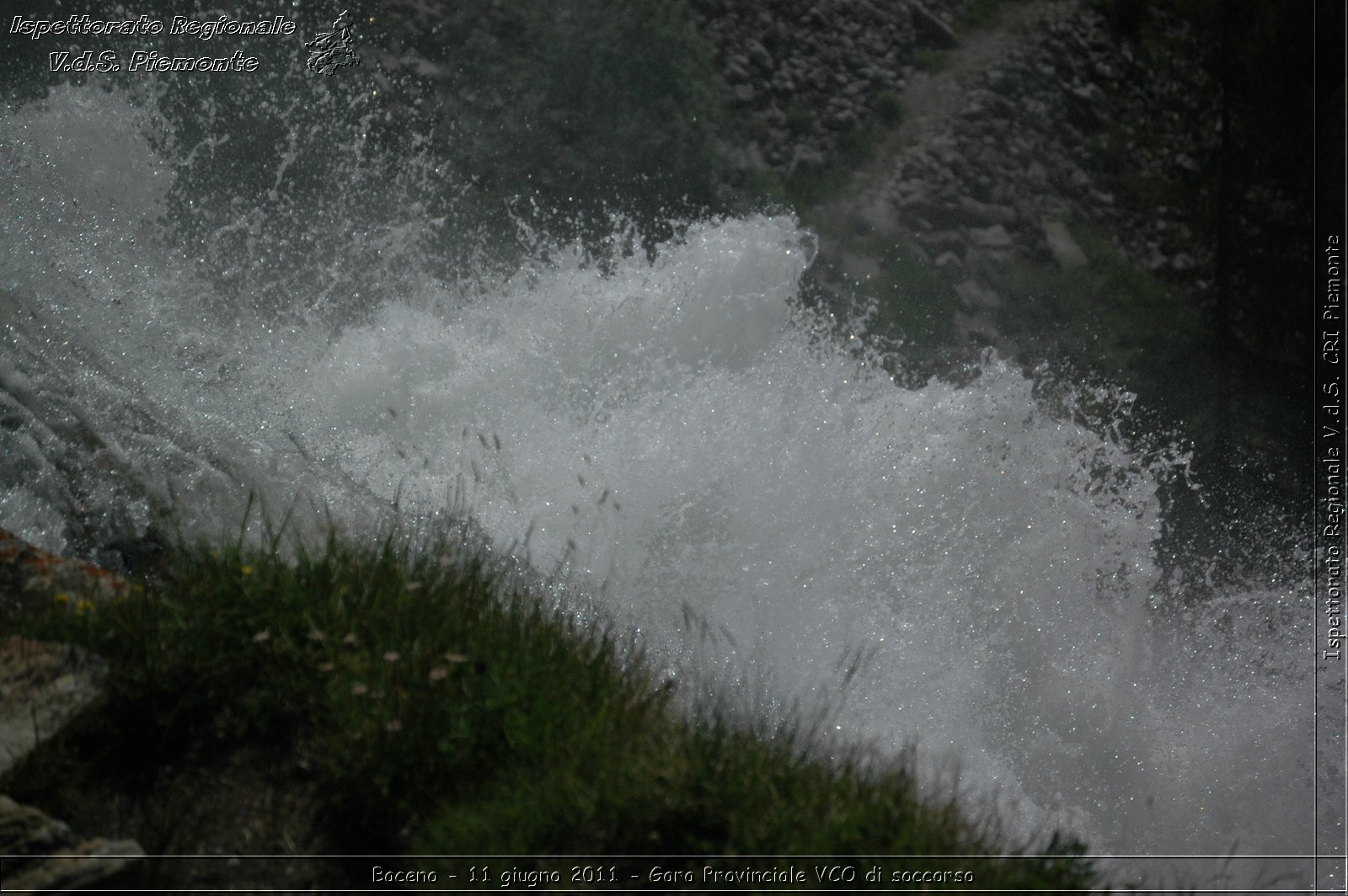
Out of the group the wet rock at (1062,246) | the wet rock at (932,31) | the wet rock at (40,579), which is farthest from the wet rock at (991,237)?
the wet rock at (40,579)

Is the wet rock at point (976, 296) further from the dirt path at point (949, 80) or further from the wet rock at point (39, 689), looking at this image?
the wet rock at point (39, 689)

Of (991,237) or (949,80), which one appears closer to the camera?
(991,237)

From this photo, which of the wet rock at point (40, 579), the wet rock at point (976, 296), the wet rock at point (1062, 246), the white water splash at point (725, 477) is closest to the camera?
the wet rock at point (40, 579)

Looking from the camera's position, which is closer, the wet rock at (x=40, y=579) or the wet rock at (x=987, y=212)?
the wet rock at (x=40, y=579)

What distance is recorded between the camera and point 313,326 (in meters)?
5.73

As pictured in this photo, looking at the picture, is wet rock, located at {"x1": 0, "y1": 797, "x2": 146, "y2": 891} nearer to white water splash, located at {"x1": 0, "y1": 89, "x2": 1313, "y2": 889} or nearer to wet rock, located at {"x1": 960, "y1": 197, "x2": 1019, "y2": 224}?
white water splash, located at {"x1": 0, "y1": 89, "x2": 1313, "y2": 889}

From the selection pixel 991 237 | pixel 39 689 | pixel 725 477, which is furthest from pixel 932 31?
pixel 39 689

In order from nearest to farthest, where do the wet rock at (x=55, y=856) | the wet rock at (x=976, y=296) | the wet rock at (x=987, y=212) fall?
the wet rock at (x=55, y=856), the wet rock at (x=976, y=296), the wet rock at (x=987, y=212)

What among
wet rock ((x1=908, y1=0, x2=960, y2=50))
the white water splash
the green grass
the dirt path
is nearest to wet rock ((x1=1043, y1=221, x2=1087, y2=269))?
the dirt path

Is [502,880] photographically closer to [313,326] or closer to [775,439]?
[775,439]

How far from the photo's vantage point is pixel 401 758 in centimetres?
228

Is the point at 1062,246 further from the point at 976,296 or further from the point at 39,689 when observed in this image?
the point at 39,689

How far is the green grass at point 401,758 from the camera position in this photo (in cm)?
211

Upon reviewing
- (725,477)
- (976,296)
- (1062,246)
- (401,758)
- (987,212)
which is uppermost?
(987,212)
